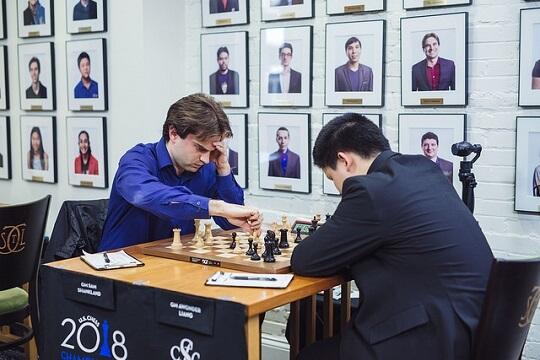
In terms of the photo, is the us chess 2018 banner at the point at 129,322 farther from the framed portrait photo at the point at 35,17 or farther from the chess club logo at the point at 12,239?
the framed portrait photo at the point at 35,17

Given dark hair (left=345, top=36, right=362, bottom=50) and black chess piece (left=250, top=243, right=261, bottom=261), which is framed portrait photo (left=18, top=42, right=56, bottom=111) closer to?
dark hair (left=345, top=36, right=362, bottom=50)

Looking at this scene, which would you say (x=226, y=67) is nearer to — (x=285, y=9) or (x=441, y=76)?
(x=285, y=9)

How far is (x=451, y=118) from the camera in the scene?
308 cm

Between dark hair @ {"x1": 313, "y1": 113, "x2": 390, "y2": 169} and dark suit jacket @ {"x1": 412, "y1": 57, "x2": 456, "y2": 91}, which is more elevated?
dark suit jacket @ {"x1": 412, "y1": 57, "x2": 456, "y2": 91}

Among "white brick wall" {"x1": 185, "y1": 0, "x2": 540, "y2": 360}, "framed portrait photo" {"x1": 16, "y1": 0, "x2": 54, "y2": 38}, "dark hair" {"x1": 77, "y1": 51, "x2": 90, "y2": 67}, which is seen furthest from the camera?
"framed portrait photo" {"x1": 16, "y1": 0, "x2": 54, "y2": 38}

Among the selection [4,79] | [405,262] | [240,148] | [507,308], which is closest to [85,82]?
[4,79]

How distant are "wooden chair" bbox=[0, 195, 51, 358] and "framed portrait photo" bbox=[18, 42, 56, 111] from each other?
1559mm

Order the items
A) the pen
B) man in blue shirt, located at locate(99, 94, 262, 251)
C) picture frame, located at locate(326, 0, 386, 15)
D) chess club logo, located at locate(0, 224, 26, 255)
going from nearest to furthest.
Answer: the pen
man in blue shirt, located at locate(99, 94, 262, 251)
chess club logo, located at locate(0, 224, 26, 255)
picture frame, located at locate(326, 0, 386, 15)

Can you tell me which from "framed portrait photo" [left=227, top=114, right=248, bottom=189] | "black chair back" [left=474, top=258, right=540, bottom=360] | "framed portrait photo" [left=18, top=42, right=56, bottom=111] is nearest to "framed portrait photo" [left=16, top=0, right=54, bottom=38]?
"framed portrait photo" [left=18, top=42, right=56, bottom=111]

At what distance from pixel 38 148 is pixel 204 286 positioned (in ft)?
9.43

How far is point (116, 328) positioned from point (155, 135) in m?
1.95

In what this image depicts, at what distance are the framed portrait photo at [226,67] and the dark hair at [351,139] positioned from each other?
154 cm

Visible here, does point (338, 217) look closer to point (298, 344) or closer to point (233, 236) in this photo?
point (233, 236)

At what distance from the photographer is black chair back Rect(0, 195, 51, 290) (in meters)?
2.82
